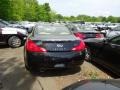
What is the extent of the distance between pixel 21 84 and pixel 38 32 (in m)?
2.21

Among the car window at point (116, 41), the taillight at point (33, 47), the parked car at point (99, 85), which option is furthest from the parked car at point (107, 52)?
the parked car at point (99, 85)

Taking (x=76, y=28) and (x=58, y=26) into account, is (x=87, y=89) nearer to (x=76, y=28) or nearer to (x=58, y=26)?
(x=58, y=26)

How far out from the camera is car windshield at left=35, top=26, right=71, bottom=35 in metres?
9.32

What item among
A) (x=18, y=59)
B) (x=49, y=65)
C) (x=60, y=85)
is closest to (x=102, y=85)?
(x=60, y=85)

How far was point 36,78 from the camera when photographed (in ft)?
27.5

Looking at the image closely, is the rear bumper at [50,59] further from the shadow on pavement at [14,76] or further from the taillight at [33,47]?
the shadow on pavement at [14,76]

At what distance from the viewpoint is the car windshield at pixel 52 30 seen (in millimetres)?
9320

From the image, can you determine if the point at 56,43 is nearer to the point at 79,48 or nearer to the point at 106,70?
the point at 79,48

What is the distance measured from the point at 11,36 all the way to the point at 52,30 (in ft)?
20.1

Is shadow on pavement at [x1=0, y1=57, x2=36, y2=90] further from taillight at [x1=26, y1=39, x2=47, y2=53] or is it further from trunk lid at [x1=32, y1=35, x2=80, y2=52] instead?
trunk lid at [x1=32, y1=35, x2=80, y2=52]

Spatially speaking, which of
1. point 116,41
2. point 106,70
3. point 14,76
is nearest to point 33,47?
point 14,76

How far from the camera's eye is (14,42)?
1529 cm

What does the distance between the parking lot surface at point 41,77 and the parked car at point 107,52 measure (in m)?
0.31

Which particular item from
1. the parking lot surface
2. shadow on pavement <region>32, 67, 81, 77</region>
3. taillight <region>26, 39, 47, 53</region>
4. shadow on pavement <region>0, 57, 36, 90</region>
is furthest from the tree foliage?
taillight <region>26, 39, 47, 53</region>
